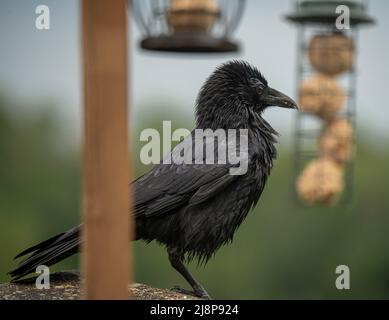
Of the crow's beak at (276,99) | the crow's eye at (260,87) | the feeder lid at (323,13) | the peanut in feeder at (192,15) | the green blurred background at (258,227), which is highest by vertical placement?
the feeder lid at (323,13)

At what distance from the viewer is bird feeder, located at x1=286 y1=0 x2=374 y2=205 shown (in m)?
8.25

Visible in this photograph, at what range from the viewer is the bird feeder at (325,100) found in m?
8.25

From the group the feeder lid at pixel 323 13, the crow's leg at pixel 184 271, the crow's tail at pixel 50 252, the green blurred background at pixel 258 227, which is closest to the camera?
the crow's tail at pixel 50 252

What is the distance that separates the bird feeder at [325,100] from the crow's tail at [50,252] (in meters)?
2.96

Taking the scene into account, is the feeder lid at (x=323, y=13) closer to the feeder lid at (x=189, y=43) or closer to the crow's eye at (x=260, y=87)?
the crow's eye at (x=260, y=87)

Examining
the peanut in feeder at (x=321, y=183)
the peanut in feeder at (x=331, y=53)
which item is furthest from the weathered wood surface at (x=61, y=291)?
the peanut in feeder at (x=331, y=53)

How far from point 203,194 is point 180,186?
0.16 m

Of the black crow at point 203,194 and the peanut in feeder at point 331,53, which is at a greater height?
the peanut in feeder at point 331,53

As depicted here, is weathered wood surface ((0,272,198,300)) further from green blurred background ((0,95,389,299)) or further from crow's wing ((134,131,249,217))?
green blurred background ((0,95,389,299))

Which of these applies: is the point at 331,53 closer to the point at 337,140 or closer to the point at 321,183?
the point at 337,140

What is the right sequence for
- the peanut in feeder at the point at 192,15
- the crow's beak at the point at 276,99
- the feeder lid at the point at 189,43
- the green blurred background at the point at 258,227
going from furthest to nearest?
the green blurred background at the point at 258,227, the crow's beak at the point at 276,99, the peanut in feeder at the point at 192,15, the feeder lid at the point at 189,43

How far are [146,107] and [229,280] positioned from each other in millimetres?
2505

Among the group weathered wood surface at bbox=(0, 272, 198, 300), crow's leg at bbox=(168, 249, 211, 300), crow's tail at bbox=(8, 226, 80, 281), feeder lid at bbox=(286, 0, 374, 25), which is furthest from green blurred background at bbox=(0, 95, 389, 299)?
crow's tail at bbox=(8, 226, 80, 281)
